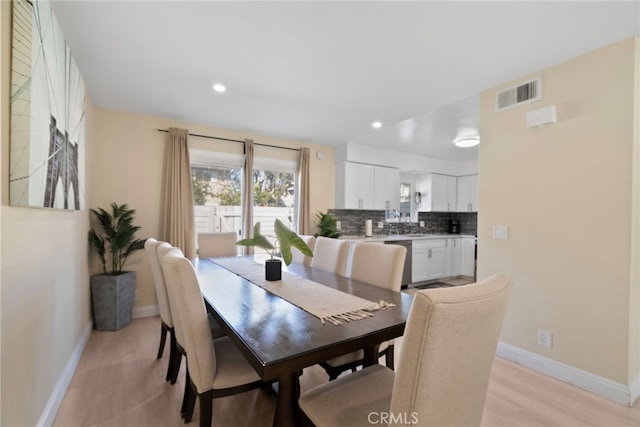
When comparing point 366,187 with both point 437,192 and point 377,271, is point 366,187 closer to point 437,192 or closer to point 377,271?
point 437,192

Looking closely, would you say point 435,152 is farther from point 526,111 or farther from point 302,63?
point 302,63

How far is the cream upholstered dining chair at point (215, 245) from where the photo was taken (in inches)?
131

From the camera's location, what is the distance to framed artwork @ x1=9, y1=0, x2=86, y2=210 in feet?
4.10

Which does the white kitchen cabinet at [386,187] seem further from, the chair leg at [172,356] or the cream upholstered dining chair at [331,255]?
the chair leg at [172,356]

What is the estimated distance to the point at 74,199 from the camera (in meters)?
2.20

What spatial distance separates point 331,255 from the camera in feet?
8.50

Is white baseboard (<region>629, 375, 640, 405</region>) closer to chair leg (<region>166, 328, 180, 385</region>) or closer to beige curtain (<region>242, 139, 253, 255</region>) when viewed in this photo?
chair leg (<region>166, 328, 180, 385</region>)

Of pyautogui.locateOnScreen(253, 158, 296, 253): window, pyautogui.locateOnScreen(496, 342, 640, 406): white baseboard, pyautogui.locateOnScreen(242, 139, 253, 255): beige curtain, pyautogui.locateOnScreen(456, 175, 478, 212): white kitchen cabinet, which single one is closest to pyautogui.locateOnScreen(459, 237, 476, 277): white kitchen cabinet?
pyautogui.locateOnScreen(456, 175, 478, 212): white kitchen cabinet

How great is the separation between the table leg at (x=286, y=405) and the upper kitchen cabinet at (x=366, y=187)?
12.7ft

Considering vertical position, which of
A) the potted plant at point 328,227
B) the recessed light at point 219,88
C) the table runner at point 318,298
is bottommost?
the table runner at point 318,298

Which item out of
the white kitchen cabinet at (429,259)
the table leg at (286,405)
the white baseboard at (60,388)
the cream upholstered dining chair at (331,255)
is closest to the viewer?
the table leg at (286,405)

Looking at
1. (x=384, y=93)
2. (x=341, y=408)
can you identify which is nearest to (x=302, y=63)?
(x=384, y=93)

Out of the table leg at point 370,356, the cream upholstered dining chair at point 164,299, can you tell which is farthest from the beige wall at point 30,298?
the table leg at point 370,356

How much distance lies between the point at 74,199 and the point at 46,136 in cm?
83
